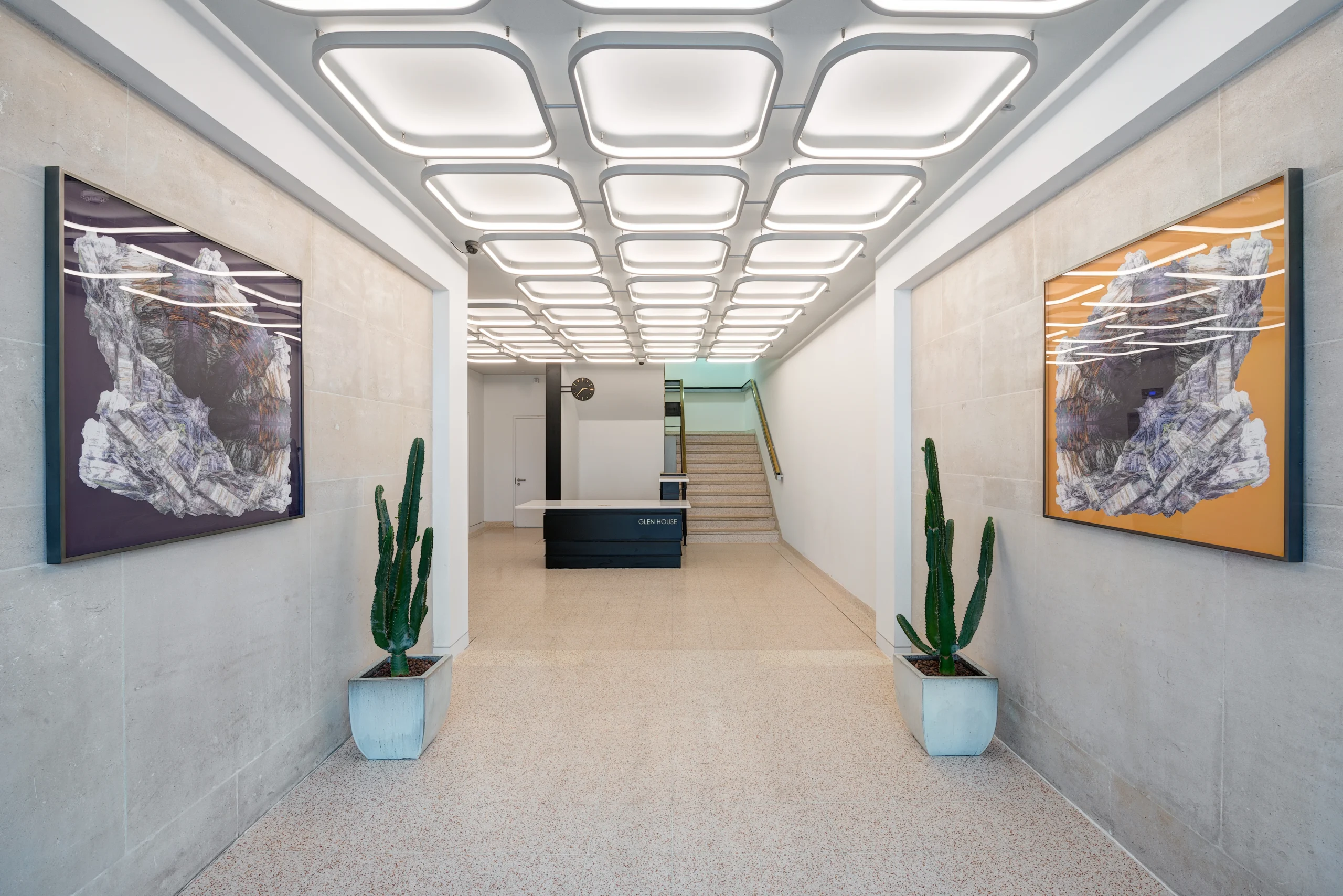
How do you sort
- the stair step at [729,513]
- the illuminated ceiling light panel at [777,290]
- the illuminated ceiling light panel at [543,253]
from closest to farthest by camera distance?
the illuminated ceiling light panel at [543,253] < the illuminated ceiling light panel at [777,290] < the stair step at [729,513]

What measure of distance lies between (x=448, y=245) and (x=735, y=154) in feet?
7.71

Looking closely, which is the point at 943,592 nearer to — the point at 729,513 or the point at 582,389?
the point at 729,513

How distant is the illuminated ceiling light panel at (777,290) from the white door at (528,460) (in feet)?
22.3

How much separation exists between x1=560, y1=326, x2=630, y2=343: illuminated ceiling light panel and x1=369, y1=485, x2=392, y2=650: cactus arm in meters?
3.59

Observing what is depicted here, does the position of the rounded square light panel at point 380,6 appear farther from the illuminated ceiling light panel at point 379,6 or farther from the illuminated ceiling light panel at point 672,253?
the illuminated ceiling light panel at point 672,253

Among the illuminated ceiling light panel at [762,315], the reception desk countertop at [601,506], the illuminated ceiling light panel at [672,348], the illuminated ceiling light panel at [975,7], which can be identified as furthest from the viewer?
the reception desk countertop at [601,506]

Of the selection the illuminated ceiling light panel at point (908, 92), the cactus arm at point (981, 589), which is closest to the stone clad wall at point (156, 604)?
the illuminated ceiling light panel at point (908, 92)

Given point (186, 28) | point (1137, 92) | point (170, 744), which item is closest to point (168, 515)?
point (170, 744)

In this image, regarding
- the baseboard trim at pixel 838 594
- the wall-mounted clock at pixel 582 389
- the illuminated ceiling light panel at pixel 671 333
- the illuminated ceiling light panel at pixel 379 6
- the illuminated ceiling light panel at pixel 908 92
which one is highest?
the illuminated ceiling light panel at pixel 379 6

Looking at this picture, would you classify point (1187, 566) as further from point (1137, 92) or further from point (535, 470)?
point (535, 470)

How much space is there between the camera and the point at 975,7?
6.14ft

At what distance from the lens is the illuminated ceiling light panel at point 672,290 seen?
4496 millimetres

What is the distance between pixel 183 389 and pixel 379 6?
4.38 feet

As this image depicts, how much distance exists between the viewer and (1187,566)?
6.58 feet
